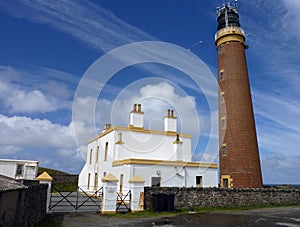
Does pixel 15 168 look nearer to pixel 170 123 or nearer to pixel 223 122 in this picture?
pixel 170 123

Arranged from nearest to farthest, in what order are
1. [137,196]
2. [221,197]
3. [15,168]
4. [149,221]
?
1. [149,221]
2. [137,196]
3. [221,197]
4. [15,168]

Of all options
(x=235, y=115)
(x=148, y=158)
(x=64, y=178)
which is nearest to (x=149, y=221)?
(x=148, y=158)

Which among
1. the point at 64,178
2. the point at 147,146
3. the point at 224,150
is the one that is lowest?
the point at 64,178

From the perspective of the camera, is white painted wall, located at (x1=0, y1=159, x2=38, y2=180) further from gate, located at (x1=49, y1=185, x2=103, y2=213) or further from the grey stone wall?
the grey stone wall

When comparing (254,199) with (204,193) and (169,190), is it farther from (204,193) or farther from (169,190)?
(169,190)

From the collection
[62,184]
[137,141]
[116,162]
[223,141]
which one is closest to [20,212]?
[116,162]

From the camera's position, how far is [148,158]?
2034cm

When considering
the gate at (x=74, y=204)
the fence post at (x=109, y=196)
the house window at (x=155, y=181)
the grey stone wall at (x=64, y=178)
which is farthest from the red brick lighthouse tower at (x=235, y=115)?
the grey stone wall at (x=64, y=178)

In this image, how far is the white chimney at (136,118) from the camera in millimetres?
21078

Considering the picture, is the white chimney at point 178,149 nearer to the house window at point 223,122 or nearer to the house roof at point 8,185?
the house window at point 223,122

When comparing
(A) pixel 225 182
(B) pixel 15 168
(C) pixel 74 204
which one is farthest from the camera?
(B) pixel 15 168

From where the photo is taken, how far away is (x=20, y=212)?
720 centimetres

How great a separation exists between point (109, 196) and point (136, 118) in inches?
380

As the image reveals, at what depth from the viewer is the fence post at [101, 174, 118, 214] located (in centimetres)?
1216
